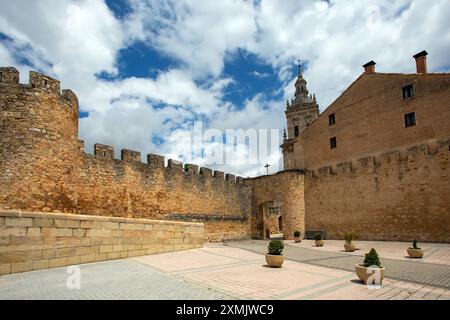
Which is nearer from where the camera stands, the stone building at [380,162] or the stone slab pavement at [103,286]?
the stone slab pavement at [103,286]

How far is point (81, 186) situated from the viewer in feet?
47.6

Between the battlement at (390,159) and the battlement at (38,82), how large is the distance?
19105 millimetres

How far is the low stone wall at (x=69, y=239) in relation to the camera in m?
7.17

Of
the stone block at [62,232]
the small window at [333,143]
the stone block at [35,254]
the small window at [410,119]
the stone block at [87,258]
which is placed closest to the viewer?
the stone block at [35,254]

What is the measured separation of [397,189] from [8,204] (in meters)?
21.0

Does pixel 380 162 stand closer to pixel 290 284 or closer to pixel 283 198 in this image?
pixel 283 198

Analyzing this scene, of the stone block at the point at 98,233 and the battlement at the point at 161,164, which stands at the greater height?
the battlement at the point at 161,164

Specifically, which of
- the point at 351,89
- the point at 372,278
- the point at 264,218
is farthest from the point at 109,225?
the point at 351,89

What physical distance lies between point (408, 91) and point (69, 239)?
21959 millimetres

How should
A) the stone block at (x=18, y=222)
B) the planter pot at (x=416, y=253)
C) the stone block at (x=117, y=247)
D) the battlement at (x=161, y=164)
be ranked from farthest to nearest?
the battlement at (x=161, y=164) → the planter pot at (x=416, y=253) → the stone block at (x=117, y=247) → the stone block at (x=18, y=222)

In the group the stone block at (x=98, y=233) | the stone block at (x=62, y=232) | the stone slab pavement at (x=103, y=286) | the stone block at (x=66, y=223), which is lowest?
the stone slab pavement at (x=103, y=286)

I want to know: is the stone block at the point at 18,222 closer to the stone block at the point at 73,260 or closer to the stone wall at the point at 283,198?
the stone block at the point at 73,260

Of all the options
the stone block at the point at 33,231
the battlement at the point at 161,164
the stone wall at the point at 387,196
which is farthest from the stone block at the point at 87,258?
the stone wall at the point at 387,196
